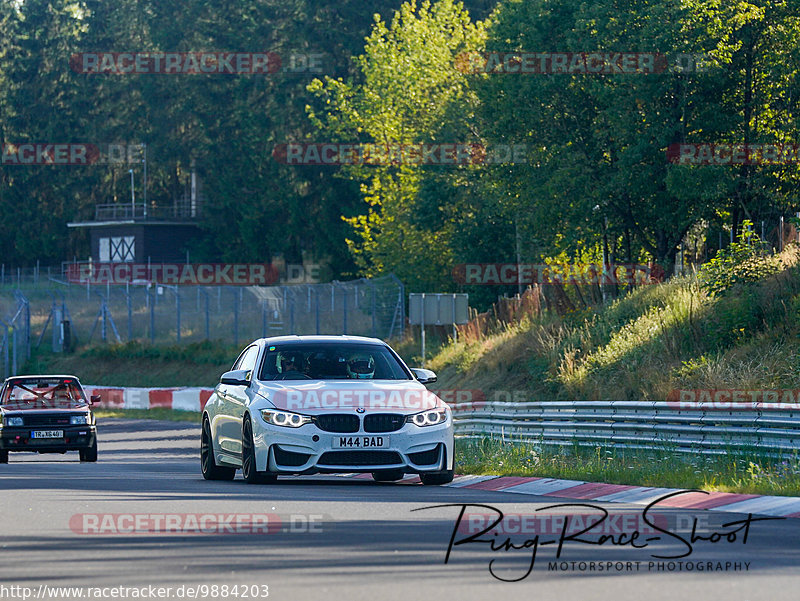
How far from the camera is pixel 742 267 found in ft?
88.7

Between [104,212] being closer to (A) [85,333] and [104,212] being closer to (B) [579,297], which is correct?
(A) [85,333]

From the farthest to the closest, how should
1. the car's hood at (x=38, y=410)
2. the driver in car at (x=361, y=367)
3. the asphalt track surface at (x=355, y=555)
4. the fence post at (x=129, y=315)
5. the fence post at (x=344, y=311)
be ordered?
1. the fence post at (x=129, y=315)
2. the fence post at (x=344, y=311)
3. the car's hood at (x=38, y=410)
4. the driver in car at (x=361, y=367)
5. the asphalt track surface at (x=355, y=555)

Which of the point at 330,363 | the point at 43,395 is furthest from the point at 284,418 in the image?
the point at 43,395

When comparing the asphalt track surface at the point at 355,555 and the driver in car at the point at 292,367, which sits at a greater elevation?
the driver in car at the point at 292,367

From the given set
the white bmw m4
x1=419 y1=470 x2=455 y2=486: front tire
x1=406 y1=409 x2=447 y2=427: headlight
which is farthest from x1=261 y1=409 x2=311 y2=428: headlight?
x1=419 y1=470 x2=455 y2=486: front tire

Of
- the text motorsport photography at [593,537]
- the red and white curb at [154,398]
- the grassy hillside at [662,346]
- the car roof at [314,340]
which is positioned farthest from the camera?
the red and white curb at [154,398]

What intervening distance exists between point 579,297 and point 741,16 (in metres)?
7.91

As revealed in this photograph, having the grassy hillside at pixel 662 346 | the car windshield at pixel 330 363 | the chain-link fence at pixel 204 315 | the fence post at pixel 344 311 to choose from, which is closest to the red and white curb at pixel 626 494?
the car windshield at pixel 330 363

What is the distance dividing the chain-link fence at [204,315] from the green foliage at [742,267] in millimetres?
21225

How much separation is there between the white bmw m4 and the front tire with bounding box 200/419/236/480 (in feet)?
2.30

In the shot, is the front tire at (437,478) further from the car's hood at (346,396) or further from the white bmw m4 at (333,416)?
the car's hood at (346,396)

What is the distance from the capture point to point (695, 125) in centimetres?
3628

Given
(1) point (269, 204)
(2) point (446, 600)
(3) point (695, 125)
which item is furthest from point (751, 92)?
(1) point (269, 204)

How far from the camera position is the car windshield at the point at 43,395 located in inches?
924
